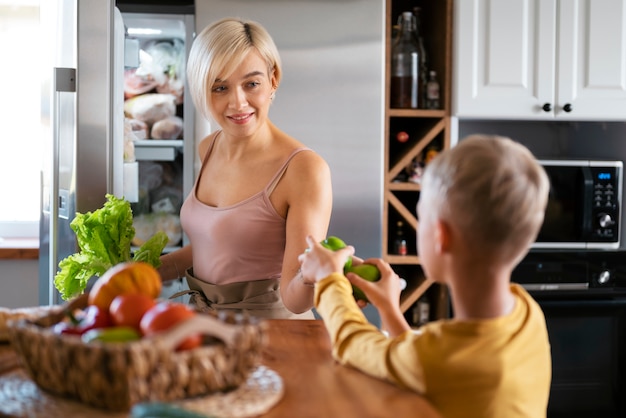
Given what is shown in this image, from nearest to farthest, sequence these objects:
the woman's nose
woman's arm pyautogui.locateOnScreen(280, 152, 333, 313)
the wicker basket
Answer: the wicker basket
woman's arm pyautogui.locateOnScreen(280, 152, 333, 313)
the woman's nose

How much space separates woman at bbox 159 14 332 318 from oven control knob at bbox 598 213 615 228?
1.54m

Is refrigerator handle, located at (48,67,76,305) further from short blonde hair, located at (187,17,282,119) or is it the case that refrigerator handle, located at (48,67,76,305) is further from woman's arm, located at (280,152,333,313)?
woman's arm, located at (280,152,333,313)

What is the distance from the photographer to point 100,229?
6.11 feet

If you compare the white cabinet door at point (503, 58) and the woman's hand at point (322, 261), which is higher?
the white cabinet door at point (503, 58)

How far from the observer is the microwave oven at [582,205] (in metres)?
3.01

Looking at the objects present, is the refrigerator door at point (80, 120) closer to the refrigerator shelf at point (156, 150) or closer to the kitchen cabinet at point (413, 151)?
the refrigerator shelf at point (156, 150)

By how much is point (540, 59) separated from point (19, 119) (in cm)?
219

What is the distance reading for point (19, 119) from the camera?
3521 mm

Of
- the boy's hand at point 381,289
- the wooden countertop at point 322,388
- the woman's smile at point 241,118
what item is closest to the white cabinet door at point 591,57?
the woman's smile at point 241,118

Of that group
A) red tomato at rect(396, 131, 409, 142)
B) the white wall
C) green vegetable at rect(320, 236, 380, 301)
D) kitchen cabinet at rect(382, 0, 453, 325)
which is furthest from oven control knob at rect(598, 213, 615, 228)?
the white wall

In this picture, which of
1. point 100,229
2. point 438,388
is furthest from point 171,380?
point 100,229

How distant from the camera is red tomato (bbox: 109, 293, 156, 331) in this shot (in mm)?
995

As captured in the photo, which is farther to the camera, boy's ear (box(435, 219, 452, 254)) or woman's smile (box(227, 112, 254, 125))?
woman's smile (box(227, 112, 254, 125))

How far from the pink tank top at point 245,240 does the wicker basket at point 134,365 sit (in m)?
0.83
